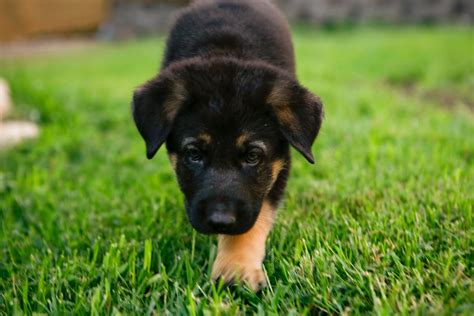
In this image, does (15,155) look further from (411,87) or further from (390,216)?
(411,87)

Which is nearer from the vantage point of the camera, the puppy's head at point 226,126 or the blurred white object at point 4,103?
the puppy's head at point 226,126

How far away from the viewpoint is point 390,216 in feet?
9.52

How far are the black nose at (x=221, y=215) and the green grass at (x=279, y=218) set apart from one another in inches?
9.7

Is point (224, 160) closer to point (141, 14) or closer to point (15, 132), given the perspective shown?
point (15, 132)

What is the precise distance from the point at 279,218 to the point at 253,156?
63cm

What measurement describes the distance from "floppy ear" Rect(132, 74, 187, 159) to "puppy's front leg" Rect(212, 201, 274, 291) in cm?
59

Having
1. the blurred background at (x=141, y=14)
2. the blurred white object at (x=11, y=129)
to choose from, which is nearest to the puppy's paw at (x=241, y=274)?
the blurred white object at (x=11, y=129)

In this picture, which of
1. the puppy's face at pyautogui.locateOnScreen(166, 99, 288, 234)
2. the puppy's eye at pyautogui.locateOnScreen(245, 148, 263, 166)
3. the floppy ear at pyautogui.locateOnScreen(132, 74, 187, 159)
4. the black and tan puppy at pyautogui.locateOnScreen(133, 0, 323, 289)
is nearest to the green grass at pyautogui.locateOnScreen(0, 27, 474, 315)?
the black and tan puppy at pyautogui.locateOnScreen(133, 0, 323, 289)

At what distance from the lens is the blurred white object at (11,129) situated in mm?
5137

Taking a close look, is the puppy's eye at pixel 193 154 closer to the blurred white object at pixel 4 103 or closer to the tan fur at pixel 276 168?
the tan fur at pixel 276 168

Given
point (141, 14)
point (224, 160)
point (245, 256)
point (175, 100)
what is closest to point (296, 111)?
point (224, 160)

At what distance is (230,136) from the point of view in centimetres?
259

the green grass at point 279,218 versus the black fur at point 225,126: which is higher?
the black fur at point 225,126

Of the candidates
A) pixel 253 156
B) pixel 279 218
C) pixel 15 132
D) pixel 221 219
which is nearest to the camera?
pixel 221 219
